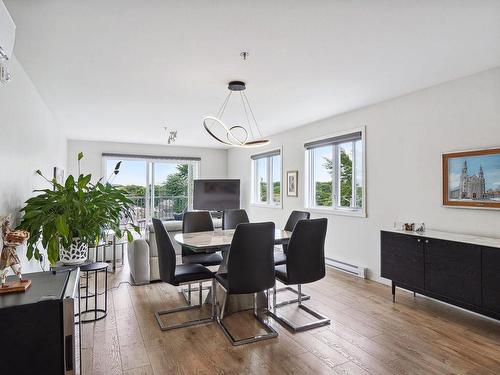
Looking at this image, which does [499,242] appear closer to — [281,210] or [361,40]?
[361,40]

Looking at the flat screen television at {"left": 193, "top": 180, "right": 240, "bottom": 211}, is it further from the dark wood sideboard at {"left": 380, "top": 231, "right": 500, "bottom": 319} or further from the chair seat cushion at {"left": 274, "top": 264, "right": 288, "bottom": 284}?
the chair seat cushion at {"left": 274, "top": 264, "right": 288, "bottom": 284}

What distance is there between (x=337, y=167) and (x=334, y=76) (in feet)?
6.77

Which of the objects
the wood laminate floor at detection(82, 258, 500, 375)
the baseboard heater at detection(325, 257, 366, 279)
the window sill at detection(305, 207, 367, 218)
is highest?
the window sill at detection(305, 207, 367, 218)

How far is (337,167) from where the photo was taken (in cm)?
498

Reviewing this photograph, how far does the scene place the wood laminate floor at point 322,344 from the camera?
2.18 metres

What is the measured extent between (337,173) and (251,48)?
296 centimetres

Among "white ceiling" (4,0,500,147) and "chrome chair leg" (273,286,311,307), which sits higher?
"white ceiling" (4,0,500,147)

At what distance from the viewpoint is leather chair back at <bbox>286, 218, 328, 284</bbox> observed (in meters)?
2.74

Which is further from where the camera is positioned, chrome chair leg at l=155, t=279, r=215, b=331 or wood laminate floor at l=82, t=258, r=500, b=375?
chrome chair leg at l=155, t=279, r=215, b=331

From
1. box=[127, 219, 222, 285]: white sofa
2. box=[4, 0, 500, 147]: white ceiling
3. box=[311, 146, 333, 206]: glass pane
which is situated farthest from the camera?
box=[311, 146, 333, 206]: glass pane

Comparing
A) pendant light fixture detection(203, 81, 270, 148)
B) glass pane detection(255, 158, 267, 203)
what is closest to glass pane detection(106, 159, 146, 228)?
pendant light fixture detection(203, 81, 270, 148)

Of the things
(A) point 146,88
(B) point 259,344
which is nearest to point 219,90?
(A) point 146,88

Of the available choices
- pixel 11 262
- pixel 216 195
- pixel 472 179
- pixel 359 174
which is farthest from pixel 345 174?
pixel 11 262

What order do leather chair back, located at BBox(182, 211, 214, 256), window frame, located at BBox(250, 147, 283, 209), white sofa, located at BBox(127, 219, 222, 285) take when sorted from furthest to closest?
1. window frame, located at BBox(250, 147, 283, 209)
2. white sofa, located at BBox(127, 219, 222, 285)
3. leather chair back, located at BBox(182, 211, 214, 256)
